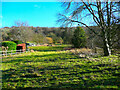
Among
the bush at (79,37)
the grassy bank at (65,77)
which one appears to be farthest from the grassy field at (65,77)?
the bush at (79,37)

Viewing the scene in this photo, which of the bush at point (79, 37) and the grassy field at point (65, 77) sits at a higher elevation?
the bush at point (79, 37)

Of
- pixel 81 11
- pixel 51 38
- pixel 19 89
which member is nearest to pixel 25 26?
pixel 51 38

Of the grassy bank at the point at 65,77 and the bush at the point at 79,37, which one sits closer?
the grassy bank at the point at 65,77

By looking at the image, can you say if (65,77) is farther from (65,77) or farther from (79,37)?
(79,37)

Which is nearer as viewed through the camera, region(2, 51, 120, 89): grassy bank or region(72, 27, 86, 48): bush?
region(2, 51, 120, 89): grassy bank

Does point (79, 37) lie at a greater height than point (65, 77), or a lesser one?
greater

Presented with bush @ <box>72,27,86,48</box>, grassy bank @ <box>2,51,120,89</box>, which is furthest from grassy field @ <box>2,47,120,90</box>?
bush @ <box>72,27,86,48</box>

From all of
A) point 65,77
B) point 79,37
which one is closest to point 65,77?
point 65,77

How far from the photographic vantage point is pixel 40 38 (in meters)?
22.6

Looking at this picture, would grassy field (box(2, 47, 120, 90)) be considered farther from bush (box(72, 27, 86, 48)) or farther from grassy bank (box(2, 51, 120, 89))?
bush (box(72, 27, 86, 48))

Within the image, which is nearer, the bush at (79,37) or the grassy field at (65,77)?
the grassy field at (65,77)

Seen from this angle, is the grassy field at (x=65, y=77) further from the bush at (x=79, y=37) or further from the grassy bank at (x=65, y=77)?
the bush at (x=79, y=37)

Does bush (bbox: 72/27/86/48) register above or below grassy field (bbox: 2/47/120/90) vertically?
above

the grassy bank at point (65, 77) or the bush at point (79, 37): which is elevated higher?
the bush at point (79, 37)
